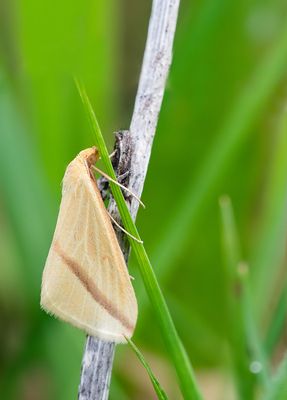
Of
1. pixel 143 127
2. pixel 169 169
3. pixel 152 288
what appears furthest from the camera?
pixel 169 169

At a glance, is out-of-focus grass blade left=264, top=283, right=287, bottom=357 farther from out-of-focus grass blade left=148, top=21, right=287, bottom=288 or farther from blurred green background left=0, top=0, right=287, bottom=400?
out-of-focus grass blade left=148, top=21, right=287, bottom=288

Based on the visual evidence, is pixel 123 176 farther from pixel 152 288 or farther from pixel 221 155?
pixel 221 155

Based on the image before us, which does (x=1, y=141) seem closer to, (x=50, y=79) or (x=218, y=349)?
(x=50, y=79)

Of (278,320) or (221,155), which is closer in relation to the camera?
(278,320)

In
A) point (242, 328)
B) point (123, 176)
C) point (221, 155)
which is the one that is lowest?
point (242, 328)

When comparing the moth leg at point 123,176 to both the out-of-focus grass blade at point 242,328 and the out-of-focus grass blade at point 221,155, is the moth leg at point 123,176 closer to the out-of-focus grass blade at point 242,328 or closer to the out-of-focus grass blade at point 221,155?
the out-of-focus grass blade at point 242,328

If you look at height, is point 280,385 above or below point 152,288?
below

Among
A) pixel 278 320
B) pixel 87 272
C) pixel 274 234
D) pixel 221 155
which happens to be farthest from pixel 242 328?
pixel 221 155
